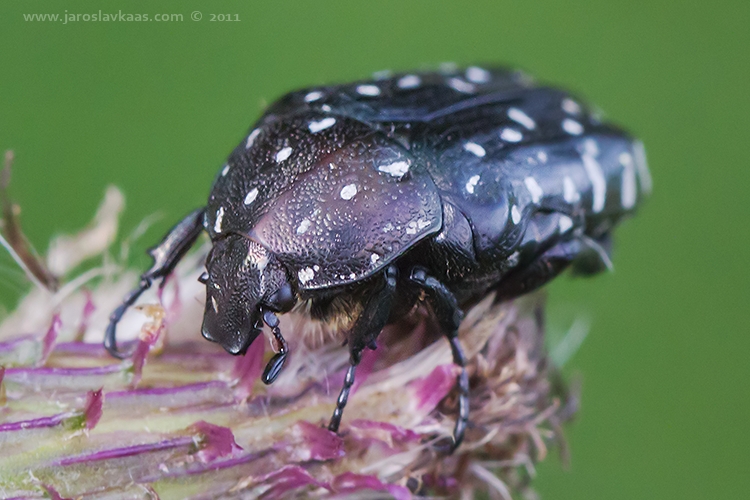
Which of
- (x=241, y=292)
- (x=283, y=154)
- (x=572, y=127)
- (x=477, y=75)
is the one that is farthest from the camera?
(x=477, y=75)

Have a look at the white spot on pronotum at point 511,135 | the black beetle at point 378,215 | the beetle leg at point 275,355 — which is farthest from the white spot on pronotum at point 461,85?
the beetle leg at point 275,355

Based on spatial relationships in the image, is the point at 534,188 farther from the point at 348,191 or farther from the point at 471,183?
the point at 348,191

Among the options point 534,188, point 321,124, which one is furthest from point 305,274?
point 534,188

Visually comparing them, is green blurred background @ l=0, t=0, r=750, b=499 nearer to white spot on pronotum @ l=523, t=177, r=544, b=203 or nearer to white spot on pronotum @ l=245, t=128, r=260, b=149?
white spot on pronotum @ l=245, t=128, r=260, b=149

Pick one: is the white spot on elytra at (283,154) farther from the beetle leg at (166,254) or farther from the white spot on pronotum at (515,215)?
the white spot on pronotum at (515,215)

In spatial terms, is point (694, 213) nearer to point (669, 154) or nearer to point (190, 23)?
point (669, 154)

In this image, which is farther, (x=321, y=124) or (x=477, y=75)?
(x=477, y=75)

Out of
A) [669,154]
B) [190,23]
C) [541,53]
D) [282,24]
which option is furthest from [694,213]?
[190,23]

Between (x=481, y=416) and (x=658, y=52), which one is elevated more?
(x=658, y=52)
